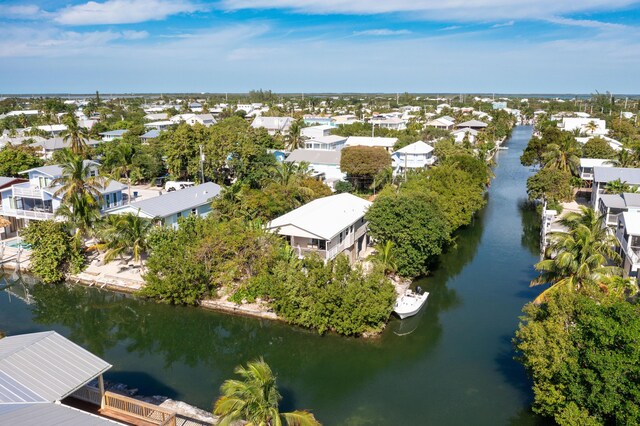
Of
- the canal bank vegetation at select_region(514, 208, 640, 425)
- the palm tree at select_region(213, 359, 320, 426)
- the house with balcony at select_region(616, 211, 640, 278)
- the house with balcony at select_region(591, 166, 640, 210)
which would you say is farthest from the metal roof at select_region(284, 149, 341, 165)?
the palm tree at select_region(213, 359, 320, 426)

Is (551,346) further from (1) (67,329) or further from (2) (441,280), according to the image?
(1) (67,329)

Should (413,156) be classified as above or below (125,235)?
above

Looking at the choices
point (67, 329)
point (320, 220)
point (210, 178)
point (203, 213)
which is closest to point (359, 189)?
point (210, 178)

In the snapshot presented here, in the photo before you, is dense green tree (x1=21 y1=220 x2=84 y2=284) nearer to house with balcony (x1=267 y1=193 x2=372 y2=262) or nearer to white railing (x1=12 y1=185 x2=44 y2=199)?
white railing (x1=12 y1=185 x2=44 y2=199)

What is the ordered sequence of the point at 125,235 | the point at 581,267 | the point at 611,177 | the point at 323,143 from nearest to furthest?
1. the point at 581,267
2. the point at 125,235
3. the point at 611,177
4. the point at 323,143

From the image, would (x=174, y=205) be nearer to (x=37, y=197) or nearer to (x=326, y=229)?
(x=37, y=197)

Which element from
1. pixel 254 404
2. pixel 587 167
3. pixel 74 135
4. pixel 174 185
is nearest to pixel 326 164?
pixel 174 185
